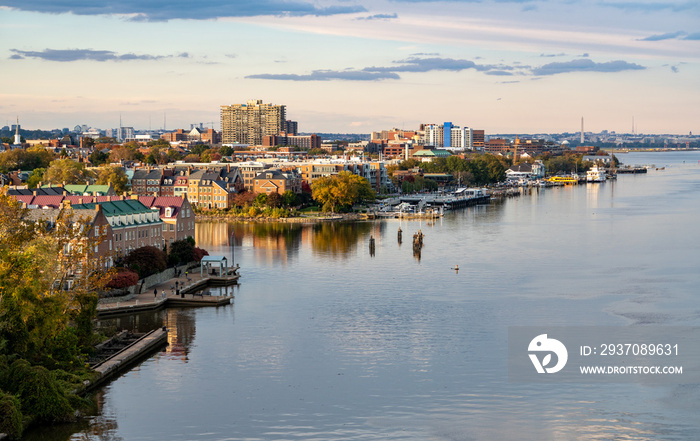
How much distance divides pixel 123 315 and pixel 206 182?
4949 cm

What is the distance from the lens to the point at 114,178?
7819 cm

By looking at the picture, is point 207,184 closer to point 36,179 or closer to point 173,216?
point 36,179

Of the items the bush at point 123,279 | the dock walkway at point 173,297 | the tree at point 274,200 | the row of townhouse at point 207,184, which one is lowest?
the dock walkway at point 173,297

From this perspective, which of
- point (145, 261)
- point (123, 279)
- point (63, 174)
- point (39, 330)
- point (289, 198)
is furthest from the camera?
point (289, 198)

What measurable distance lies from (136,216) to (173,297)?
744 cm

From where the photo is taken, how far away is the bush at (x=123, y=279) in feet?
115

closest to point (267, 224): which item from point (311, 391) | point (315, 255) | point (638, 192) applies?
point (315, 255)

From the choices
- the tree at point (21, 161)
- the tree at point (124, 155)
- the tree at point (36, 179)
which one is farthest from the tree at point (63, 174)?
the tree at point (124, 155)

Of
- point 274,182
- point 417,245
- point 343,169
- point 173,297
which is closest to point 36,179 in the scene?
point 274,182

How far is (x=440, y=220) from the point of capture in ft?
251

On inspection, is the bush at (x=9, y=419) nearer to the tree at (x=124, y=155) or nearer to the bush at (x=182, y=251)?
the bush at (x=182, y=251)

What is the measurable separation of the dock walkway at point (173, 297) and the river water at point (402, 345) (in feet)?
2.80

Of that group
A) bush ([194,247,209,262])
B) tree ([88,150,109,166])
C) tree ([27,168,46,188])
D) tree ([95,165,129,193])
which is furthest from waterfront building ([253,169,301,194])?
bush ([194,247,209,262])

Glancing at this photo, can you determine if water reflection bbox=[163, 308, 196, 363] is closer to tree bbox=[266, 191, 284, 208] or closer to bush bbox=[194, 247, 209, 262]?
bush bbox=[194, 247, 209, 262]
